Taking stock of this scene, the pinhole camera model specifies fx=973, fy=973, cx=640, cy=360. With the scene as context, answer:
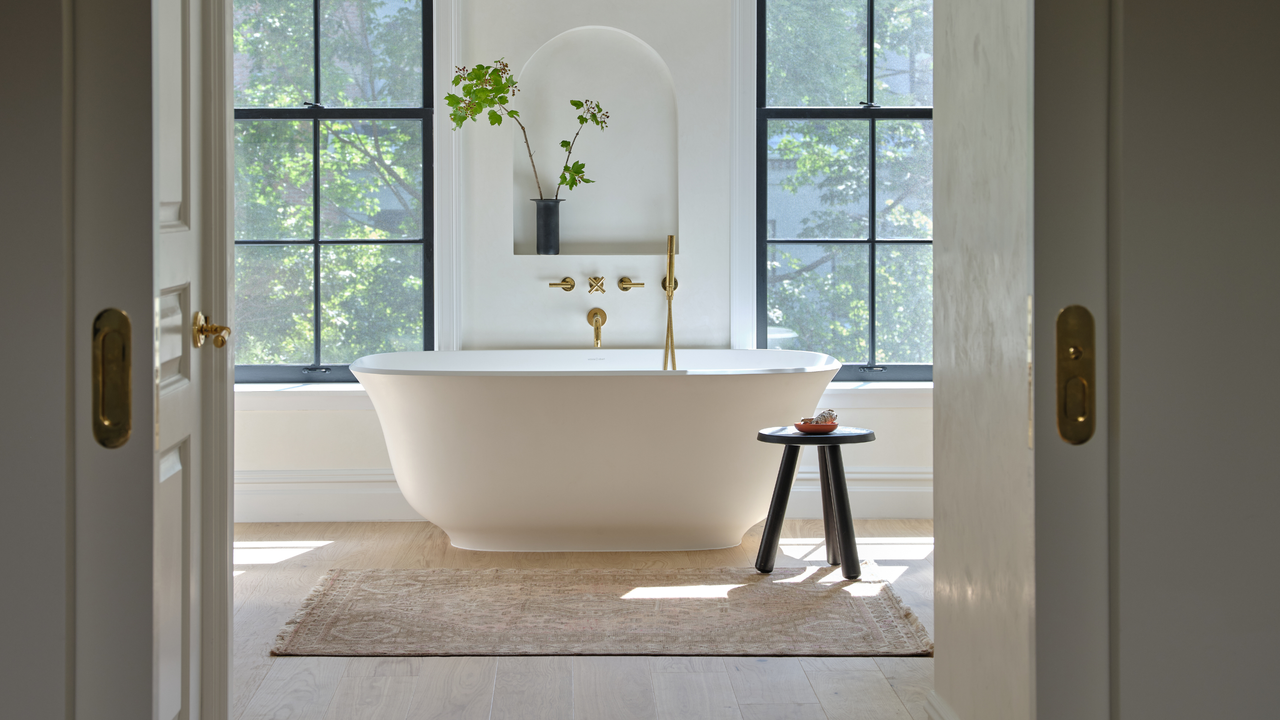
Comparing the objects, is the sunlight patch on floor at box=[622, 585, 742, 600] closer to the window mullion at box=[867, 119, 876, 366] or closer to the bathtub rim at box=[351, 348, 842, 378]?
the bathtub rim at box=[351, 348, 842, 378]

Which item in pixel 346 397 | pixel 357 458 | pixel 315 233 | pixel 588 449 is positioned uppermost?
pixel 315 233

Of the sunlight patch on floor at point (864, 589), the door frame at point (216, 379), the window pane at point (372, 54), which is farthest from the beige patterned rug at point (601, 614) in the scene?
the window pane at point (372, 54)

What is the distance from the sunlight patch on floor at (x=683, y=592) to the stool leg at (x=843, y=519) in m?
0.36

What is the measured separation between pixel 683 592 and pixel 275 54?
2.91 m

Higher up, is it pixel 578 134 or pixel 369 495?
pixel 578 134

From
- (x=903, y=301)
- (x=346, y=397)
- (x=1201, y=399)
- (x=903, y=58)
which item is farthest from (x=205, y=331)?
(x=903, y=58)

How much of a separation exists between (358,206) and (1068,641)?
12.3 feet

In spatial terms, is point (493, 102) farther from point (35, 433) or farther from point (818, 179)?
point (35, 433)

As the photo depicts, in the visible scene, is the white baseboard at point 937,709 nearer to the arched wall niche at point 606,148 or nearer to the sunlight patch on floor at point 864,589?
the sunlight patch on floor at point 864,589

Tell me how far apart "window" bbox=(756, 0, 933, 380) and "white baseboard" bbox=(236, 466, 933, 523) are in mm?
522

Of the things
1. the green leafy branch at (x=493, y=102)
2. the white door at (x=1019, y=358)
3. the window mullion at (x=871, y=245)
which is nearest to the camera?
the white door at (x=1019, y=358)

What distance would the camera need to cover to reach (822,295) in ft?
14.2

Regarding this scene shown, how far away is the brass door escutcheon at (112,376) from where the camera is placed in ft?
3.44

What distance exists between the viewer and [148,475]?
3.51ft
